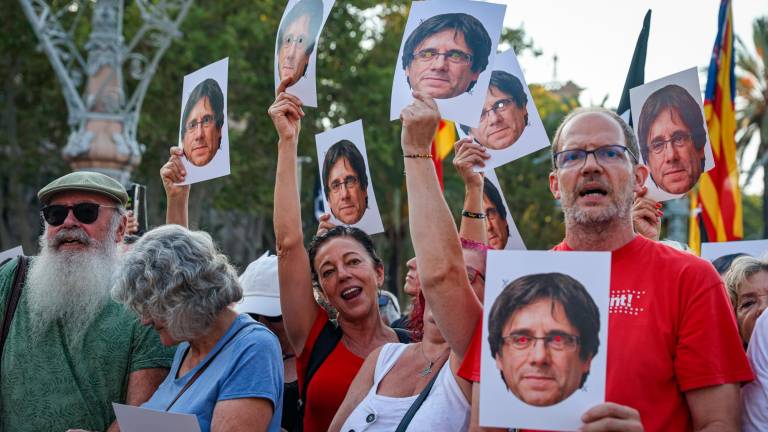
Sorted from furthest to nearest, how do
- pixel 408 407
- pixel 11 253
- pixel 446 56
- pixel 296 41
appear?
1. pixel 11 253
2. pixel 296 41
3. pixel 446 56
4. pixel 408 407

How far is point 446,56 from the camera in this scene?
12.3ft

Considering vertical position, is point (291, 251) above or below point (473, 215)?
below

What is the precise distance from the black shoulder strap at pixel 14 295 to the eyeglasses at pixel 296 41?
1473mm

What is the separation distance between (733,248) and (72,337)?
3.32 metres

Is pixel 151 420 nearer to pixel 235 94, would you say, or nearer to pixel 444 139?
pixel 444 139

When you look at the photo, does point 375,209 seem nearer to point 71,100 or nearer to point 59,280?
point 59,280

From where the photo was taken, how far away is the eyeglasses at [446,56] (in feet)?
12.1

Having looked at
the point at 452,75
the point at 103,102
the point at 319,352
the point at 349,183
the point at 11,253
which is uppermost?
the point at 103,102

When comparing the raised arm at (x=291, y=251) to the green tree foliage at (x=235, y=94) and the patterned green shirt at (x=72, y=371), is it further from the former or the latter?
the green tree foliage at (x=235, y=94)

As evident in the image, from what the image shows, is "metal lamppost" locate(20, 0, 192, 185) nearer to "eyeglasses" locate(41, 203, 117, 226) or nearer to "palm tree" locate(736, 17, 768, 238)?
"eyeglasses" locate(41, 203, 117, 226)

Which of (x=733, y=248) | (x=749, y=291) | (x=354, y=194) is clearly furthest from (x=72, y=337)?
(x=733, y=248)

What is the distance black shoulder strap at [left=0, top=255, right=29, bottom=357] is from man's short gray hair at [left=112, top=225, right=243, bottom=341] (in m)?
0.64

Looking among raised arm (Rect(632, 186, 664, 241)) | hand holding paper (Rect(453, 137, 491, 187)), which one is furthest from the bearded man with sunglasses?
raised arm (Rect(632, 186, 664, 241))

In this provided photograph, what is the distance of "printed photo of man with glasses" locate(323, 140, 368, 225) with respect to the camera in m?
5.29
